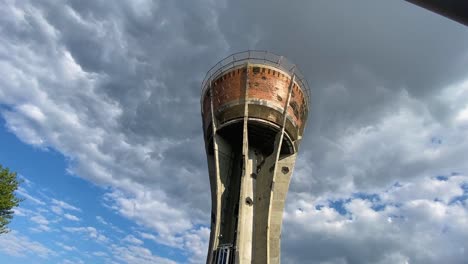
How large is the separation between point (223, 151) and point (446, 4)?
796 inches

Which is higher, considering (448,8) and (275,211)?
(275,211)

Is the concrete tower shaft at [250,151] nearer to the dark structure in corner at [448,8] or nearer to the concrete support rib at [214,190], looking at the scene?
the concrete support rib at [214,190]

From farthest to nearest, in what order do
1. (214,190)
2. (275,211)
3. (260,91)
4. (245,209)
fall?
(260,91)
(214,190)
(275,211)
(245,209)

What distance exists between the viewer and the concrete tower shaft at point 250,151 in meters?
19.1

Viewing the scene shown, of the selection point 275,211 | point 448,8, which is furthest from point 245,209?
point 448,8

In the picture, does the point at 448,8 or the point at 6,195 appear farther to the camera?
the point at 6,195

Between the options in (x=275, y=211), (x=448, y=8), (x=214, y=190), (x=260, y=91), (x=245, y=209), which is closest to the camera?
(x=448, y=8)

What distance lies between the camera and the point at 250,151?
73.9ft

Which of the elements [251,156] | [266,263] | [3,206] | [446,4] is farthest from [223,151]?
[446,4]

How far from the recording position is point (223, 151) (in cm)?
2155

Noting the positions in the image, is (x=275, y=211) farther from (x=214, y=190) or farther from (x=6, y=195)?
(x=6, y=195)

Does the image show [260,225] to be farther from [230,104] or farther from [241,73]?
[241,73]

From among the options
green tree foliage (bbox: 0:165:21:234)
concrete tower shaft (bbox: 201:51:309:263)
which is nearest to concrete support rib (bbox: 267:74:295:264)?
concrete tower shaft (bbox: 201:51:309:263)

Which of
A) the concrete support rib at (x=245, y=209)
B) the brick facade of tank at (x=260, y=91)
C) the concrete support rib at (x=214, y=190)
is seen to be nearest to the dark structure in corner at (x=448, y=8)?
the concrete support rib at (x=245, y=209)
